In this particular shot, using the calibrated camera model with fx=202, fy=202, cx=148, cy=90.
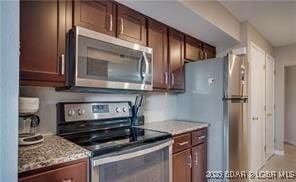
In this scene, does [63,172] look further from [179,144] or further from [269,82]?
[269,82]

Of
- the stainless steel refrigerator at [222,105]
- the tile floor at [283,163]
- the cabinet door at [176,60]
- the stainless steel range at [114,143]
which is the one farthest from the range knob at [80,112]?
the tile floor at [283,163]

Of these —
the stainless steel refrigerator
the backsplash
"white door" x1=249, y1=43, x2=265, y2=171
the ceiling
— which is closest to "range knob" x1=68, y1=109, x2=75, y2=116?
the backsplash

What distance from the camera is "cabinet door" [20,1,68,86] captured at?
4.04ft

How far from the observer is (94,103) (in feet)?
6.12

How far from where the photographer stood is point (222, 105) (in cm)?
226

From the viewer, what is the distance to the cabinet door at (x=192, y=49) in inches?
103

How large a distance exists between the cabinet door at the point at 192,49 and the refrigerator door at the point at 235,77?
56 cm

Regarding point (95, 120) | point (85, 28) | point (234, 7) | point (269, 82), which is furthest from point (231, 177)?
point (269, 82)

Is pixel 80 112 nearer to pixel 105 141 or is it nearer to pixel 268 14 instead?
pixel 105 141

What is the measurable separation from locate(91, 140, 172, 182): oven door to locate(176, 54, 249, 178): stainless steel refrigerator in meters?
0.80

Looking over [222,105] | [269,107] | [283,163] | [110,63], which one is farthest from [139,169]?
[269,107]

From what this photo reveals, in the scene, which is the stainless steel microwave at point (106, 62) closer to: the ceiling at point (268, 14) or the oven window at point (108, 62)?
the oven window at point (108, 62)

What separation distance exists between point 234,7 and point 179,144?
5.78 ft

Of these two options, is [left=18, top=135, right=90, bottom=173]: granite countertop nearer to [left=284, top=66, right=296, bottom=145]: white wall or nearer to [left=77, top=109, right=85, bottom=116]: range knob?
[left=77, top=109, right=85, bottom=116]: range knob
